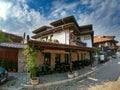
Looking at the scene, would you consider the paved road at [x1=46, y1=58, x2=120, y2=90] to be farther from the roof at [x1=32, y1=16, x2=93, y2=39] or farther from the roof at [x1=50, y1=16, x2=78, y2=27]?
the roof at [x1=50, y1=16, x2=78, y2=27]

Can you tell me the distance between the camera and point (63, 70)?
1549cm

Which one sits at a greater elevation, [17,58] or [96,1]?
[96,1]

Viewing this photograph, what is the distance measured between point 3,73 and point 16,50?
17.3 ft

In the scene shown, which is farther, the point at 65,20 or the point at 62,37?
the point at 65,20

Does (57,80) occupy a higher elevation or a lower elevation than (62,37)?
lower

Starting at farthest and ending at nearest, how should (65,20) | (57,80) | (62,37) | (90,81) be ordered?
(65,20) → (62,37) → (90,81) → (57,80)

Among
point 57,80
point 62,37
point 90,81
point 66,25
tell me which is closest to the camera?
point 57,80

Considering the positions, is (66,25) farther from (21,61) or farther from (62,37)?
(21,61)

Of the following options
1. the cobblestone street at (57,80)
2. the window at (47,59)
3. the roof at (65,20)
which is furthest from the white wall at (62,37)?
the cobblestone street at (57,80)

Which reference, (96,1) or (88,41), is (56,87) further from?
(88,41)

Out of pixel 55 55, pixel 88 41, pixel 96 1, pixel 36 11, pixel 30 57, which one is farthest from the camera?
pixel 88 41

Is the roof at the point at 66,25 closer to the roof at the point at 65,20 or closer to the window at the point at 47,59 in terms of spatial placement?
the roof at the point at 65,20

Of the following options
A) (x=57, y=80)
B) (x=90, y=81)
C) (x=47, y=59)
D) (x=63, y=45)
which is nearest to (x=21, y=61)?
(x=47, y=59)

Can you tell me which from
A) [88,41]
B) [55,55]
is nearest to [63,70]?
[55,55]
